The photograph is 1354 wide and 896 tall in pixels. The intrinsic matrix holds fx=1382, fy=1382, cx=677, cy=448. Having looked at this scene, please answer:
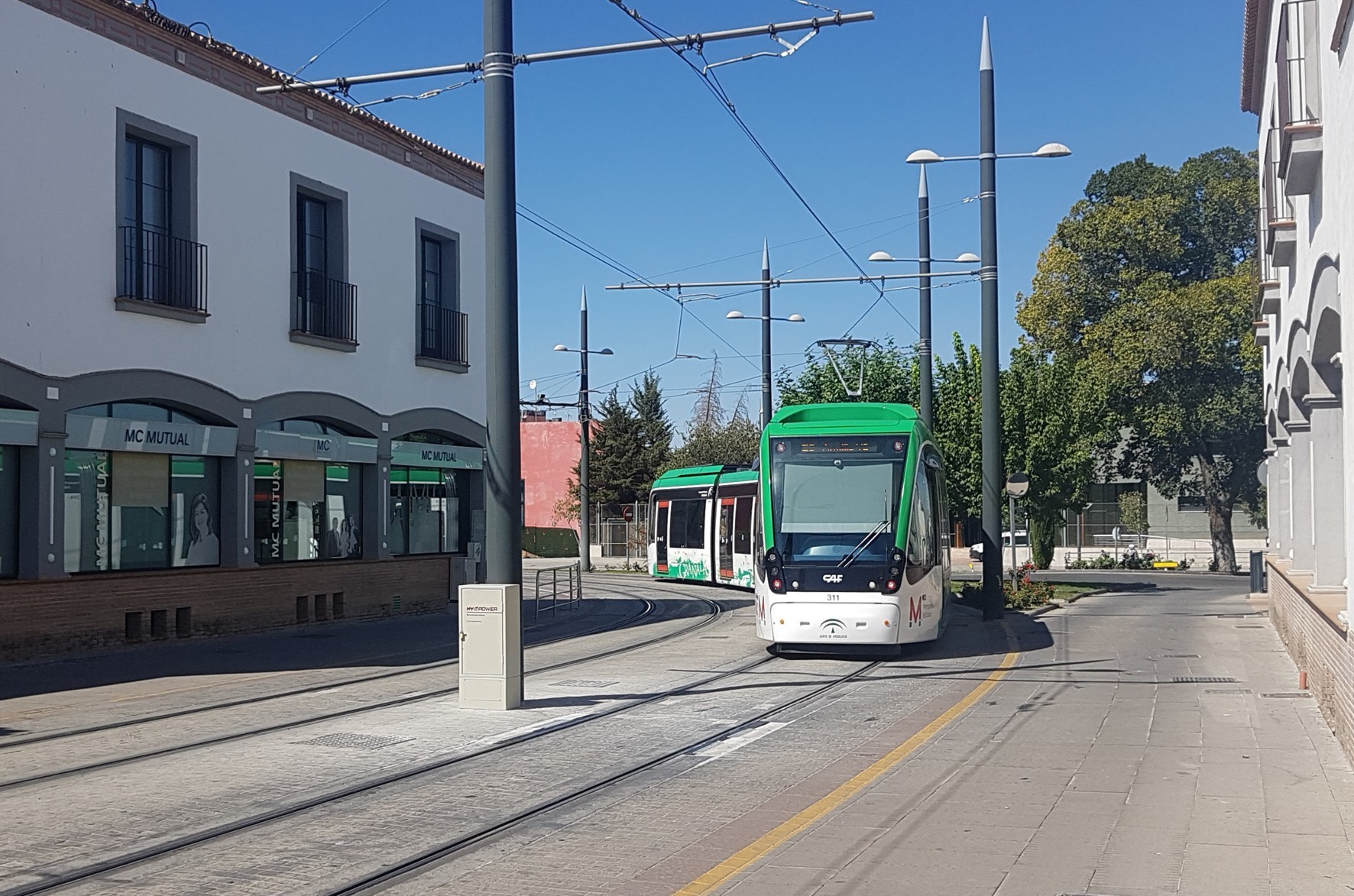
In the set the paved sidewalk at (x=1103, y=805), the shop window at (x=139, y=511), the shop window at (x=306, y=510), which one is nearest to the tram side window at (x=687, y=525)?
the shop window at (x=306, y=510)

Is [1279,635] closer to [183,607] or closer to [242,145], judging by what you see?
[183,607]

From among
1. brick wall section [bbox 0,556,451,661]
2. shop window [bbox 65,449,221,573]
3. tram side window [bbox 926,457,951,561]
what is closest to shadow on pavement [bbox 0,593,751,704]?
brick wall section [bbox 0,556,451,661]

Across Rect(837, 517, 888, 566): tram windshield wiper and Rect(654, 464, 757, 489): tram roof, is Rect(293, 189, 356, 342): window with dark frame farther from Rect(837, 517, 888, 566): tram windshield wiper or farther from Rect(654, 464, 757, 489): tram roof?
→ Rect(837, 517, 888, 566): tram windshield wiper

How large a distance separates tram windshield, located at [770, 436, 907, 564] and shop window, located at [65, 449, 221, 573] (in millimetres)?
9401

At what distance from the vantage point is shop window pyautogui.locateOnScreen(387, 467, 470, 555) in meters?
26.9

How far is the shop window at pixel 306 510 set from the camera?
22875 mm

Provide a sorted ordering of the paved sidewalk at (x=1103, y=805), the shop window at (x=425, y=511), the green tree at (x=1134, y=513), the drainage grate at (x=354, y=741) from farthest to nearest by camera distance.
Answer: the green tree at (x=1134, y=513) < the shop window at (x=425, y=511) < the drainage grate at (x=354, y=741) < the paved sidewalk at (x=1103, y=805)

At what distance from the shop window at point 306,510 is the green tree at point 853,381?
59.5 ft

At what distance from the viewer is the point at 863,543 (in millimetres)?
16984

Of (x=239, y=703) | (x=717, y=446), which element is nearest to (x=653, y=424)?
(x=717, y=446)

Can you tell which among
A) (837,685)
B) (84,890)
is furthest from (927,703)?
(84,890)

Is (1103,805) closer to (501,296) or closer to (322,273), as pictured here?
(501,296)

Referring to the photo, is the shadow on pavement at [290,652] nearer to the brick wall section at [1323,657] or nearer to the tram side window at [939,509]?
the tram side window at [939,509]

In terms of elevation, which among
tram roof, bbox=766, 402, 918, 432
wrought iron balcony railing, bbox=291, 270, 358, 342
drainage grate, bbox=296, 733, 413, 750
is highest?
wrought iron balcony railing, bbox=291, 270, 358, 342
